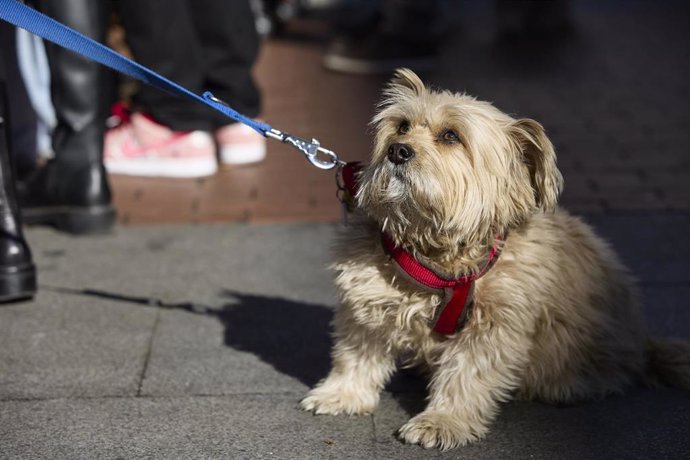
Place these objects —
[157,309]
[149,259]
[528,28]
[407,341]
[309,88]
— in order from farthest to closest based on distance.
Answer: [528,28] < [309,88] < [149,259] < [157,309] < [407,341]

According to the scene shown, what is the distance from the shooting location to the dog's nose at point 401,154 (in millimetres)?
2837

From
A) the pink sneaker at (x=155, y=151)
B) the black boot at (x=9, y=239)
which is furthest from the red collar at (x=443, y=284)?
the pink sneaker at (x=155, y=151)

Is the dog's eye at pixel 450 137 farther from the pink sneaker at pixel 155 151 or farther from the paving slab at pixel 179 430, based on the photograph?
the pink sneaker at pixel 155 151

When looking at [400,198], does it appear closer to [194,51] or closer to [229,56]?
[194,51]

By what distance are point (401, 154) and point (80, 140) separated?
2.36m

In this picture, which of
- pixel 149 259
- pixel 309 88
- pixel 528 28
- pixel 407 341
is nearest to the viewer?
pixel 407 341

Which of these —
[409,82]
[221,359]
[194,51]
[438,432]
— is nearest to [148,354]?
[221,359]

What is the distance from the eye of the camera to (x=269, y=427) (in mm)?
3158

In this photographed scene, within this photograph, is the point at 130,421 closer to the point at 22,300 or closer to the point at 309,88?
the point at 22,300

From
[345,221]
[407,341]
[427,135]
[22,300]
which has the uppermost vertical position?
[427,135]

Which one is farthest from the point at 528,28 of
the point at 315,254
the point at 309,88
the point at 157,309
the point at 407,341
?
the point at 407,341

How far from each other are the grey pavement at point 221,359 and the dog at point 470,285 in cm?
11

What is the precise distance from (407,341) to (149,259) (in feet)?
6.18

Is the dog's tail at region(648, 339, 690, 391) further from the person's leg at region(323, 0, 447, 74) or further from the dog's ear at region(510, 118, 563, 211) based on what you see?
the person's leg at region(323, 0, 447, 74)
